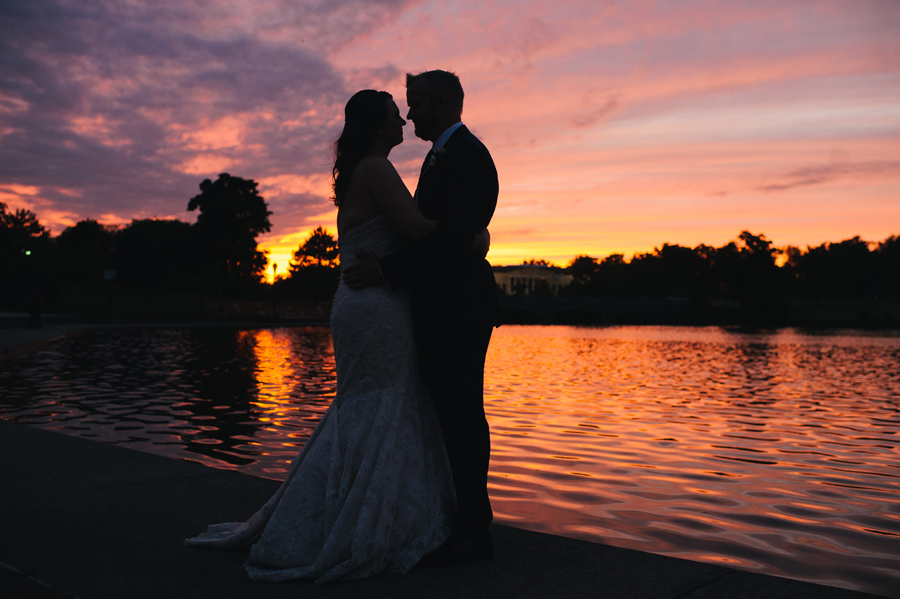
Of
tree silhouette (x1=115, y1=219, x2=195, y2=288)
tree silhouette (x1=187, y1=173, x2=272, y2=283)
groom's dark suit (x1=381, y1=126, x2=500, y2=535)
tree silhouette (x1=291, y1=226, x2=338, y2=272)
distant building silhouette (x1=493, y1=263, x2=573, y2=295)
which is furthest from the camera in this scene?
distant building silhouette (x1=493, y1=263, x2=573, y2=295)

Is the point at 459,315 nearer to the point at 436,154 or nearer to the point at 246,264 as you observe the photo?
the point at 436,154

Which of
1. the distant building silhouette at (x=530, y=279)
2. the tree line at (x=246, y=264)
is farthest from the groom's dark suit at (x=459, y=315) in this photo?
the distant building silhouette at (x=530, y=279)

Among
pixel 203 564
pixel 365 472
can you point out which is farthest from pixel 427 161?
pixel 203 564

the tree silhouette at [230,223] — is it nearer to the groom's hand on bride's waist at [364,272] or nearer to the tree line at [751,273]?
the tree line at [751,273]

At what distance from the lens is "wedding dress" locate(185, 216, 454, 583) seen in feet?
9.45

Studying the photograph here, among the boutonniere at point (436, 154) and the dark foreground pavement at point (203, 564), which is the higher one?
the boutonniere at point (436, 154)

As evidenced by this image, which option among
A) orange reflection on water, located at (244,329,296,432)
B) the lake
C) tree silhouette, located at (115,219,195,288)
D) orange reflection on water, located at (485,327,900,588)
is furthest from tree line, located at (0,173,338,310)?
orange reflection on water, located at (485,327,900,588)

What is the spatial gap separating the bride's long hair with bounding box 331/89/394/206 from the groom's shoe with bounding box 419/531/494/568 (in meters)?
1.66

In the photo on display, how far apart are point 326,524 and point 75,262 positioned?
6654cm

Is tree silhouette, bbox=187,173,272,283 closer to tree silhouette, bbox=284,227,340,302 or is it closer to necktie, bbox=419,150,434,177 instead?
tree silhouette, bbox=284,227,340,302

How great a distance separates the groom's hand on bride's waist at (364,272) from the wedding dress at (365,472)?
0.05m

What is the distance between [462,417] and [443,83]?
4.74ft

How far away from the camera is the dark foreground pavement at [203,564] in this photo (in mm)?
2576

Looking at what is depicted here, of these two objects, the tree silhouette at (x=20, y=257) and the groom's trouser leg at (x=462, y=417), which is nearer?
the groom's trouser leg at (x=462, y=417)
